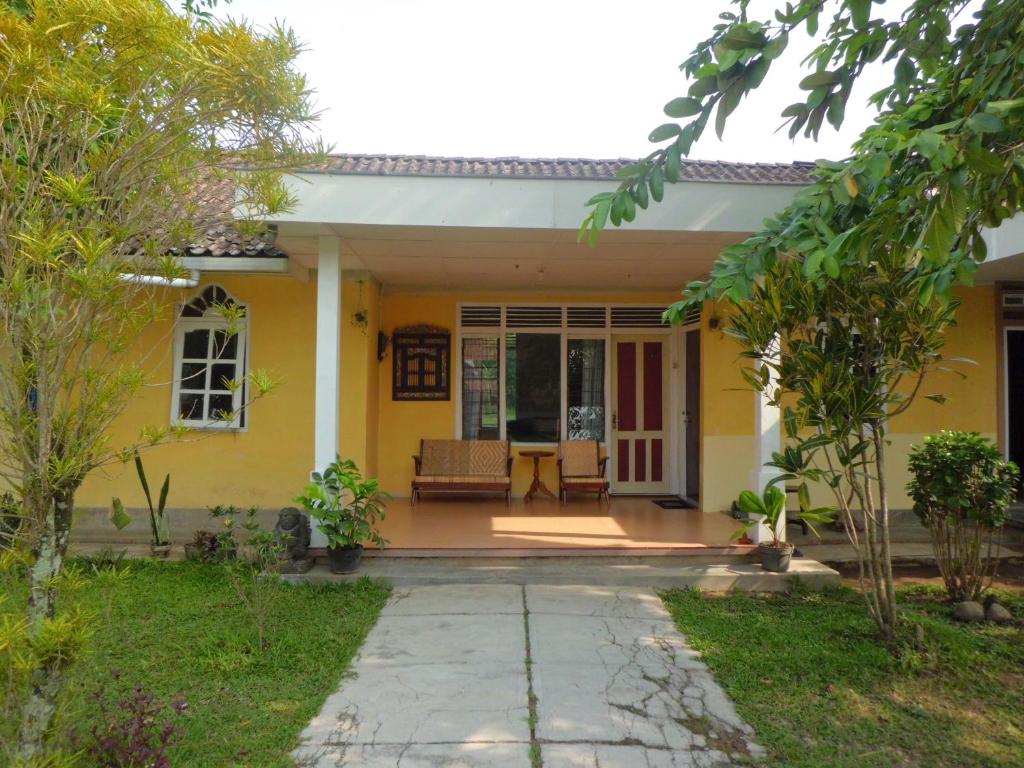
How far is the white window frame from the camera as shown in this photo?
385 inches

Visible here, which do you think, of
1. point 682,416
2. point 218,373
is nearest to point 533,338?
point 682,416

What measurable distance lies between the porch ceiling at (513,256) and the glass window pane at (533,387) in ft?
2.70

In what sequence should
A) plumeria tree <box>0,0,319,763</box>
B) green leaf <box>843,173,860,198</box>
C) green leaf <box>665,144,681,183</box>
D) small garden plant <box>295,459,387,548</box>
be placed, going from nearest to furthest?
plumeria tree <box>0,0,319,763</box>
green leaf <box>843,173,860,198</box>
green leaf <box>665,144,681,183</box>
small garden plant <box>295,459,387,548</box>

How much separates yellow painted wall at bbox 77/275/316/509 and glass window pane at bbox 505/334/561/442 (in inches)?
111

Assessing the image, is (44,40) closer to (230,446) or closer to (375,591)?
(375,591)

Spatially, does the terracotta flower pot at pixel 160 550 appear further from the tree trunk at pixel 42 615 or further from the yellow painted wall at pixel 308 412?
the tree trunk at pixel 42 615

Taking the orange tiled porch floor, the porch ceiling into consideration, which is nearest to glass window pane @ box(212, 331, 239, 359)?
the porch ceiling

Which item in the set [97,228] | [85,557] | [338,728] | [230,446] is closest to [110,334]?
[97,228]

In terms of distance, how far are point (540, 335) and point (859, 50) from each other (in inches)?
253

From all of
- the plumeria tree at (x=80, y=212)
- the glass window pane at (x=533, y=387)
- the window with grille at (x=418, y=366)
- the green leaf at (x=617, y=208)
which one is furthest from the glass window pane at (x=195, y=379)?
the green leaf at (x=617, y=208)

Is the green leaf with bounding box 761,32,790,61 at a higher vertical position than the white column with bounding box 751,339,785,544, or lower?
higher

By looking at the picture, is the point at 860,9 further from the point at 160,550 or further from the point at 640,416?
the point at 640,416

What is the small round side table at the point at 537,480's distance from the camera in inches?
378

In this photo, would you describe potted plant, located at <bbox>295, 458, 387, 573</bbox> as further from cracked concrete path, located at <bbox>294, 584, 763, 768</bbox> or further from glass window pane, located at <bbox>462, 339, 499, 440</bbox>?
glass window pane, located at <bbox>462, 339, 499, 440</bbox>
